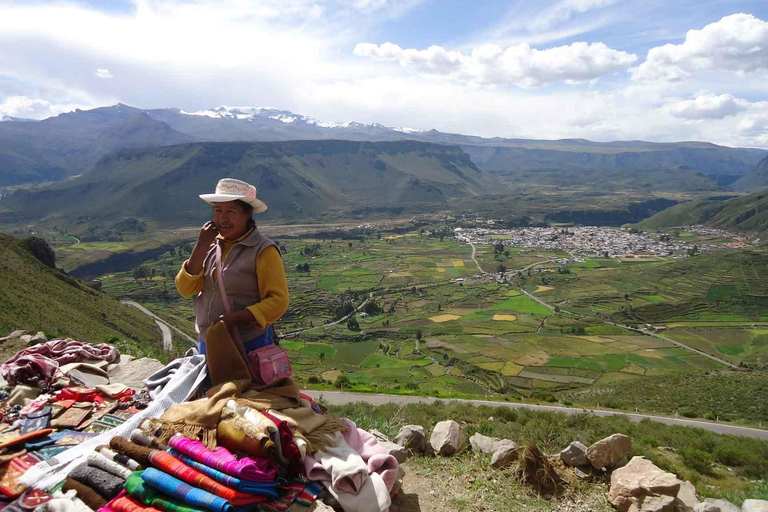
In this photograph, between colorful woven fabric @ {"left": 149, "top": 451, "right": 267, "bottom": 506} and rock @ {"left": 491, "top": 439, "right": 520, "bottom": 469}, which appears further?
rock @ {"left": 491, "top": 439, "right": 520, "bottom": 469}

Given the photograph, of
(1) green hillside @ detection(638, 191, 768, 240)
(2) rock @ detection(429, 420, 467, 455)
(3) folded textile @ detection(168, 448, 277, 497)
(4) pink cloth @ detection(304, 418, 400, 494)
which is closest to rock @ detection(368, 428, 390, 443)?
(2) rock @ detection(429, 420, 467, 455)

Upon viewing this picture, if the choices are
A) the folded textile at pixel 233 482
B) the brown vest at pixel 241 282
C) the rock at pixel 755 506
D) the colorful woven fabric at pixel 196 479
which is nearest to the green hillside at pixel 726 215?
the rock at pixel 755 506

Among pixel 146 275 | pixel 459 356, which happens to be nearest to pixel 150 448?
pixel 459 356

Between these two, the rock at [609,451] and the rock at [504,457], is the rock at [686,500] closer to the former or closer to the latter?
the rock at [609,451]

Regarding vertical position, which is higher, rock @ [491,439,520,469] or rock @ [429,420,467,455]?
rock @ [491,439,520,469]

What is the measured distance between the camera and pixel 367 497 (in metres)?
3.69

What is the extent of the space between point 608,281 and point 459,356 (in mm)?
49201

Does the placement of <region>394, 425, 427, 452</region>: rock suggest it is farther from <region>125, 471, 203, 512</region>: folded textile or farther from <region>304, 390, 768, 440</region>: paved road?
<region>304, 390, 768, 440</region>: paved road

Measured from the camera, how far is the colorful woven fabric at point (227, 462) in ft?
10.9

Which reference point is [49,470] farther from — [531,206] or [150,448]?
[531,206]

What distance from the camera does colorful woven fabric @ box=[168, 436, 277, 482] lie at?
3.32m

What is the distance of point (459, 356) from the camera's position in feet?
161

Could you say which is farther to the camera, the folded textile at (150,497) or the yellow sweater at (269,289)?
the yellow sweater at (269,289)

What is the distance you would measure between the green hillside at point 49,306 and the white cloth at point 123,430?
39.9 feet
